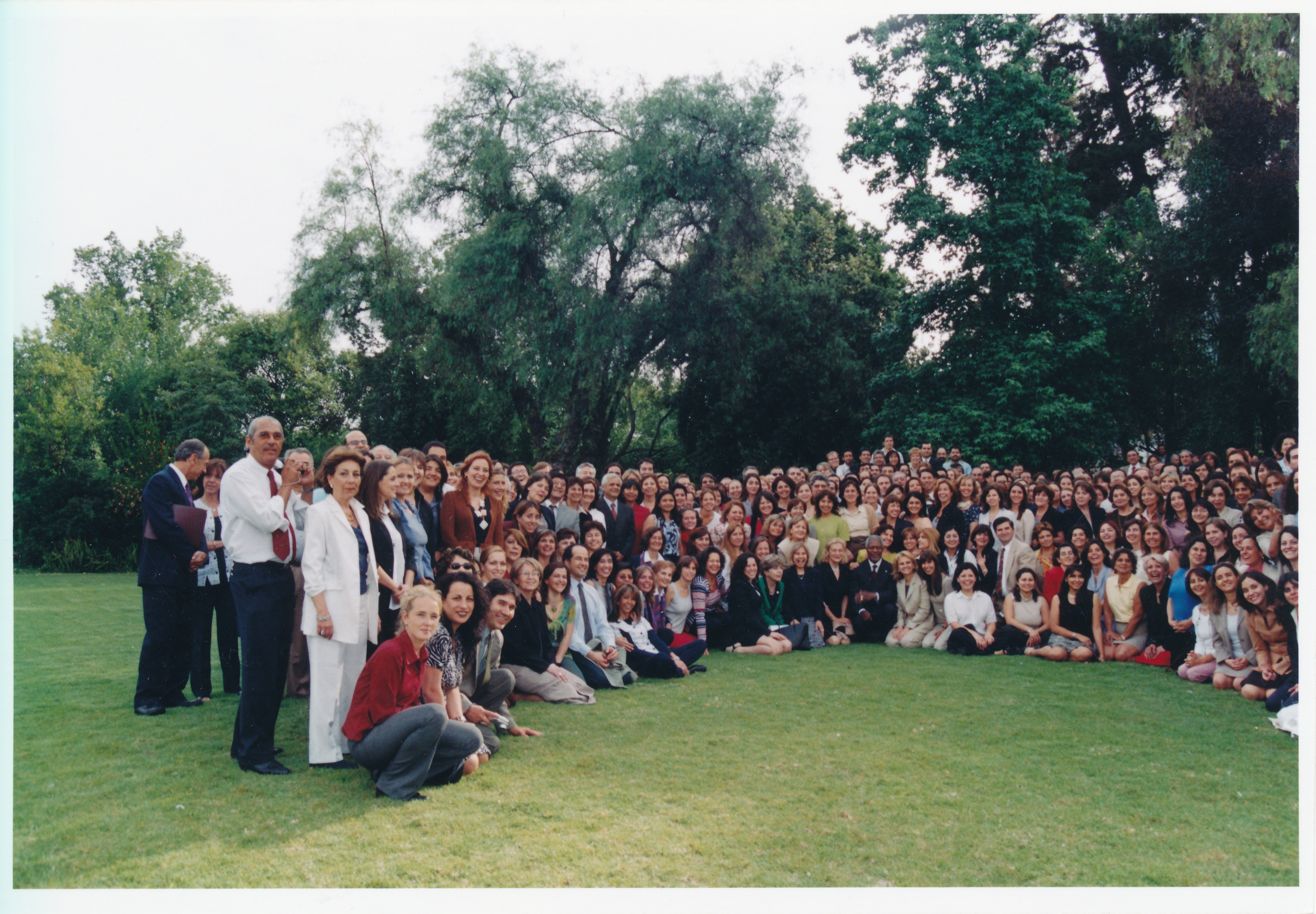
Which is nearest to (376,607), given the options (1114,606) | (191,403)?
(1114,606)

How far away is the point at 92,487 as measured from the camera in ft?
70.2

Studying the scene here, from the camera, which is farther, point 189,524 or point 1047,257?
point 1047,257

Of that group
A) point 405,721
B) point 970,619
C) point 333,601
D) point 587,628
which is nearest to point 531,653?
point 587,628

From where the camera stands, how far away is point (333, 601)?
4.93m

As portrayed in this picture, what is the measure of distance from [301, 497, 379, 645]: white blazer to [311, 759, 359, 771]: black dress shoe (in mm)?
641

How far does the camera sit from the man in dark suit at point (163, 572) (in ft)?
20.1

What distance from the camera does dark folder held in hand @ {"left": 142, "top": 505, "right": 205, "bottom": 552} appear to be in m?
6.16

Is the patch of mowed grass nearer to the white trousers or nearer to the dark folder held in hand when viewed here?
the white trousers

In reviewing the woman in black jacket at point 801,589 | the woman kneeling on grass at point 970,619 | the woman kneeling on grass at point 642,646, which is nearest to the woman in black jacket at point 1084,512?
the woman kneeling on grass at point 970,619

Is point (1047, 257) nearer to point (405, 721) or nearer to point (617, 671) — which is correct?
point (617, 671)

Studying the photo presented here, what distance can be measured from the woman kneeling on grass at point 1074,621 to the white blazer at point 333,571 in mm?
6227

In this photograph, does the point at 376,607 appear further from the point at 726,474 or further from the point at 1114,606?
the point at 726,474

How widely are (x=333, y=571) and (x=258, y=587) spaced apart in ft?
1.29

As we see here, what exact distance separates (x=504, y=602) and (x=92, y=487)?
65.4ft
